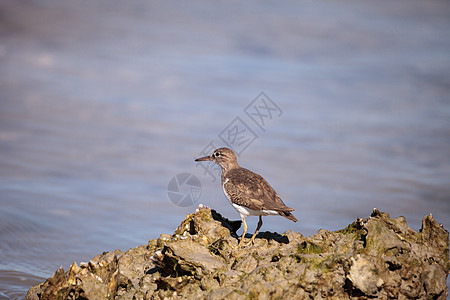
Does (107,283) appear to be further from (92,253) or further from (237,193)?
(92,253)

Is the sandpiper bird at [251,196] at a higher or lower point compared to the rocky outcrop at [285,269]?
higher

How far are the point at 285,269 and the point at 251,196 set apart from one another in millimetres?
2243

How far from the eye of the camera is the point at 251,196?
836cm

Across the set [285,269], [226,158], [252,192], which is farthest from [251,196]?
[285,269]

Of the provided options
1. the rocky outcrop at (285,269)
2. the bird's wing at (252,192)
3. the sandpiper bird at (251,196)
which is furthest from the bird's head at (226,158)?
the rocky outcrop at (285,269)

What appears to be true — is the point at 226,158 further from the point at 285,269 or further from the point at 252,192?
the point at 285,269

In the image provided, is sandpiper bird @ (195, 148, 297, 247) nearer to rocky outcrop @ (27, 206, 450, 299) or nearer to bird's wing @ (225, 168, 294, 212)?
bird's wing @ (225, 168, 294, 212)

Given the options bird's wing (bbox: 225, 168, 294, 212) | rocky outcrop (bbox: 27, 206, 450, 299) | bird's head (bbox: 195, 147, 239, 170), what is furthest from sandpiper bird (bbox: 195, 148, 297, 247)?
rocky outcrop (bbox: 27, 206, 450, 299)

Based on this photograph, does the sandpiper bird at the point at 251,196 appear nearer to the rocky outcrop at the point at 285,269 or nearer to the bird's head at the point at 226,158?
the bird's head at the point at 226,158

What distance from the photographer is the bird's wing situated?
809cm

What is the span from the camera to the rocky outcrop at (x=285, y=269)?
6.01m

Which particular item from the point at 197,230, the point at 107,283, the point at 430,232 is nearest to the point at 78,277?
the point at 107,283

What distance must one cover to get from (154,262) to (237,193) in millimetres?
2351

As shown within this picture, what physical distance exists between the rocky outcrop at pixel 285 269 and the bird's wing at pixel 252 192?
35.0 inches
